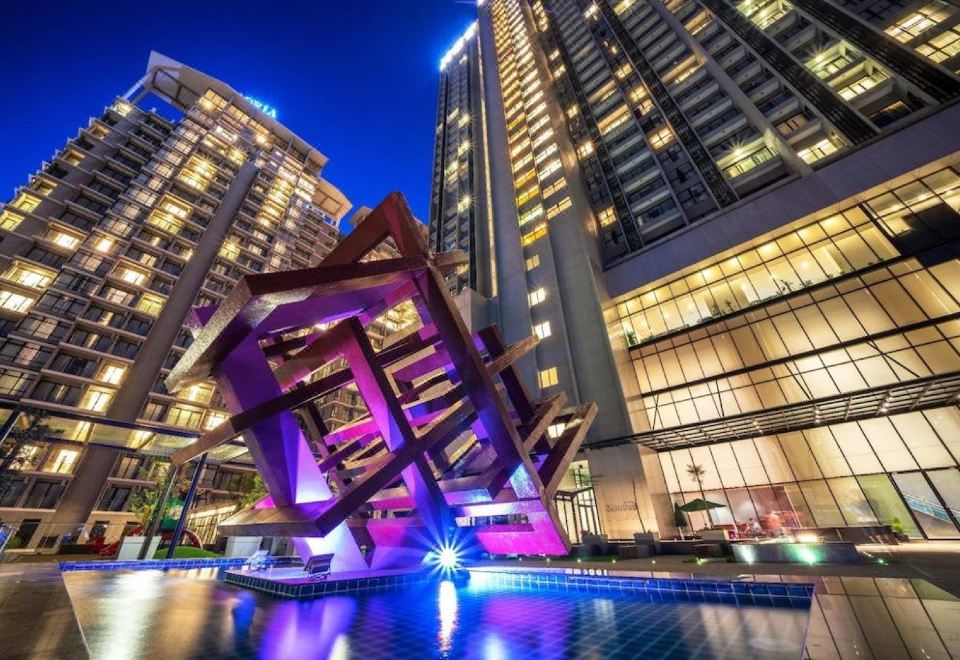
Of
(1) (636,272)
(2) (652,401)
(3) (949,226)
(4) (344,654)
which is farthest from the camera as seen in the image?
(1) (636,272)

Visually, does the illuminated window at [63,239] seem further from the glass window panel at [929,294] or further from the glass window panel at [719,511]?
the glass window panel at [929,294]

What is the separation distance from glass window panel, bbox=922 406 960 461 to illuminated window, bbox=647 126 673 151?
25.0 meters

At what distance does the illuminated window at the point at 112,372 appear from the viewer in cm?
3459

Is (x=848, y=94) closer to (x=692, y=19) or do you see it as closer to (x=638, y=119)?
(x=638, y=119)

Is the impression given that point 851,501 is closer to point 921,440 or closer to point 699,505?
point 921,440

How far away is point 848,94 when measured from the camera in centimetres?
2467

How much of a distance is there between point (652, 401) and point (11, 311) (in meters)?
54.3

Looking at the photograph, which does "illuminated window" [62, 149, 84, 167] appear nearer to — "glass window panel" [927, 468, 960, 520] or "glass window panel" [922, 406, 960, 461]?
"glass window panel" [922, 406, 960, 461]

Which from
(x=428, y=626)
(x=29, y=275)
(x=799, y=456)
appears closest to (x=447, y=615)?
(x=428, y=626)

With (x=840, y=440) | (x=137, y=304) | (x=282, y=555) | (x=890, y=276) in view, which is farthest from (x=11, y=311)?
(x=890, y=276)

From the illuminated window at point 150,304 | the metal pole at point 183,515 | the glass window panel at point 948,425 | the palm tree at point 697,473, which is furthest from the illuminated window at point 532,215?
the illuminated window at point 150,304

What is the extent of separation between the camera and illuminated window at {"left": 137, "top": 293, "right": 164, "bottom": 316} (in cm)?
3831

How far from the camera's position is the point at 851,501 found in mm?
17922

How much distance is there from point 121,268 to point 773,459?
59.1 meters
